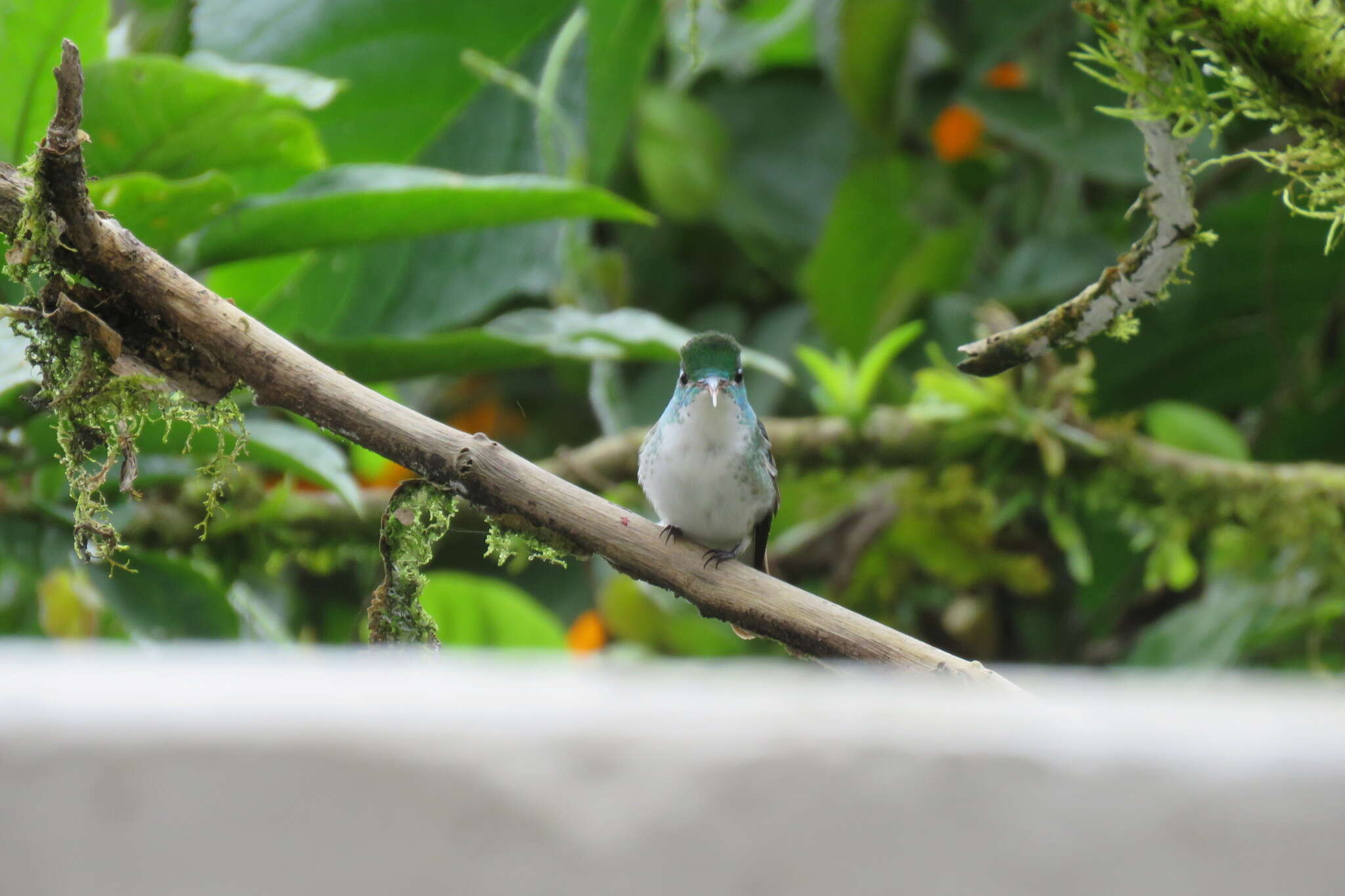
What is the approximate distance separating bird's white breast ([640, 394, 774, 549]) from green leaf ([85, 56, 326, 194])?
0.39 m

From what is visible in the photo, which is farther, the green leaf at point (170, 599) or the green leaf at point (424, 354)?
the green leaf at point (170, 599)

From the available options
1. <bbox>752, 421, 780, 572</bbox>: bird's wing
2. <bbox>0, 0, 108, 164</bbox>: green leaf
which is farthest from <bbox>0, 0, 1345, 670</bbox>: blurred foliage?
<bbox>752, 421, 780, 572</bbox>: bird's wing

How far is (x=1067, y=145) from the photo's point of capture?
5.58ft

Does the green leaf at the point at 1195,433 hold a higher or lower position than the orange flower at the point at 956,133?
lower

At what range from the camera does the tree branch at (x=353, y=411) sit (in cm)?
45

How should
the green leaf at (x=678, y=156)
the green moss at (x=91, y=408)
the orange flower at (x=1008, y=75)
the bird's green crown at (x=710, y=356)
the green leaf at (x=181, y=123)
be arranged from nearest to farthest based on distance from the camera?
the green moss at (x=91, y=408)
the bird's green crown at (x=710, y=356)
the green leaf at (x=181, y=123)
the green leaf at (x=678, y=156)
the orange flower at (x=1008, y=75)

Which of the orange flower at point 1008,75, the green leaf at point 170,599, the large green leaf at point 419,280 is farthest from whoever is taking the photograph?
the orange flower at point 1008,75

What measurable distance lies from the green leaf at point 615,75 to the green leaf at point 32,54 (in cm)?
53

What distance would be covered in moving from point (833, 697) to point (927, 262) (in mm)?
1568

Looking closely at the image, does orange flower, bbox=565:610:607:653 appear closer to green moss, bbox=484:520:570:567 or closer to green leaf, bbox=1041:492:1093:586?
green leaf, bbox=1041:492:1093:586

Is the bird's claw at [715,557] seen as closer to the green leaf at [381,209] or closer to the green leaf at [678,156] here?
the green leaf at [381,209]

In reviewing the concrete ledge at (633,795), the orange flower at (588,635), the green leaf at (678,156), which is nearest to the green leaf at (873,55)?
the green leaf at (678,156)

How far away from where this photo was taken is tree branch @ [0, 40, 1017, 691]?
0.45 m

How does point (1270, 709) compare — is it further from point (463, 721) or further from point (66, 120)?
point (66, 120)
